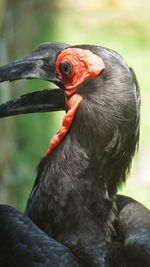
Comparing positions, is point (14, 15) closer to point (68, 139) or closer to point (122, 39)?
point (122, 39)

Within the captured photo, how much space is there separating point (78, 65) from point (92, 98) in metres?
0.16

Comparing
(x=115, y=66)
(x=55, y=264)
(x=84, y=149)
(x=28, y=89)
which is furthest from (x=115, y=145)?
(x=28, y=89)

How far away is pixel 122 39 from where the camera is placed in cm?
630

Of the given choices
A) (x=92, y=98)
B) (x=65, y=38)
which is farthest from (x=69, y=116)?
(x=65, y=38)

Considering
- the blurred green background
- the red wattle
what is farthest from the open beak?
the blurred green background

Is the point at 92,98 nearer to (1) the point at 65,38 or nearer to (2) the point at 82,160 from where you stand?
(2) the point at 82,160

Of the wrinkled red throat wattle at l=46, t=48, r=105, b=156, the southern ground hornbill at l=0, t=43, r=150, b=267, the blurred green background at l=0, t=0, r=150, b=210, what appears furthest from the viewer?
the blurred green background at l=0, t=0, r=150, b=210

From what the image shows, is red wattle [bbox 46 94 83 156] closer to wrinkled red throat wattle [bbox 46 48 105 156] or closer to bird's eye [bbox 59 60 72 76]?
wrinkled red throat wattle [bbox 46 48 105 156]

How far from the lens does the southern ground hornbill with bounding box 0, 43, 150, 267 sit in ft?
8.98

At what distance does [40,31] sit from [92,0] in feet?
1.95

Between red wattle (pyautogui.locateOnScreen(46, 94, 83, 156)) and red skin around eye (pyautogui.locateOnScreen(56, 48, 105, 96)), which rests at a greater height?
red skin around eye (pyautogui.locateOnScreen(56, 48, 105, 96))

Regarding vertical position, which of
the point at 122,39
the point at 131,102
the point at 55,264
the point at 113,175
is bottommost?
the point at 55,264

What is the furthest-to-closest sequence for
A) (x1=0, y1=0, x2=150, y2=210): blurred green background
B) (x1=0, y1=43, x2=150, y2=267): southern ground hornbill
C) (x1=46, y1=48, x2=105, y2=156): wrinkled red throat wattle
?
(x1=0, y1=0, x2=150, y2=210): blurred green background → (x1=46, y1=48, x2=105, y2=156): wrinkled red throat wattle → (x1=0, y1=43, x2=150, y2=267): southern ground hornbill

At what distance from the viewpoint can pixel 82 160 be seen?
9.32 feet
